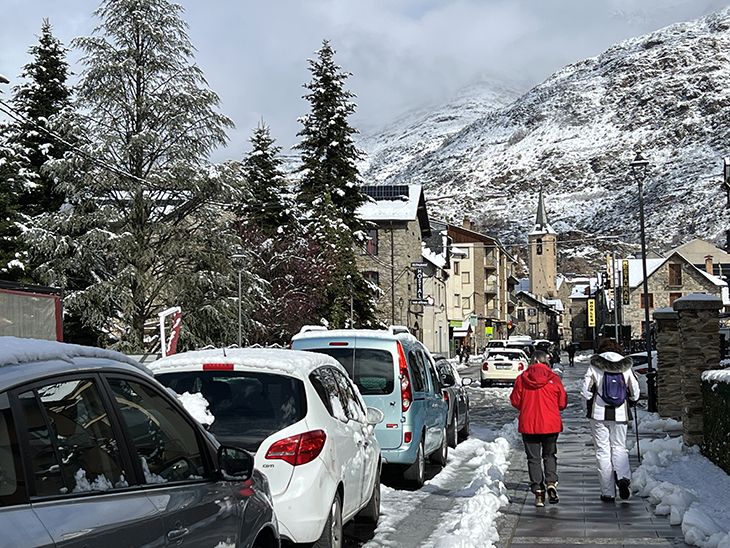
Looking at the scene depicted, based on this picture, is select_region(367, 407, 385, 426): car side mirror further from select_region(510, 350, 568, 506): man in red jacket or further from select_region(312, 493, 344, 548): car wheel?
select_region(510, 350, 568, 506): man in red jacket

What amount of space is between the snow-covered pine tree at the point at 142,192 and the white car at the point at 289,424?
2592cm

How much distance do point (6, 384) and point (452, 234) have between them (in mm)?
96964

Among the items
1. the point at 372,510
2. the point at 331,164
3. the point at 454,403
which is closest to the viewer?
the point at 372,510

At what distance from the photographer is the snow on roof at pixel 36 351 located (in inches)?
114

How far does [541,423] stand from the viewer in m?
9.86

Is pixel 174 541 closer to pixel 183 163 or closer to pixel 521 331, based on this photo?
pixel 183 163

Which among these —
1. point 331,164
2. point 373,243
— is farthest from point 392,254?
point 331,164

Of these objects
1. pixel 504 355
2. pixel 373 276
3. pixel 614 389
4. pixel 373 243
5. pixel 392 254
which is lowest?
pixel 504 355

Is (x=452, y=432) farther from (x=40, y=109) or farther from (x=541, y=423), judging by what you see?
(x=40, y=109)

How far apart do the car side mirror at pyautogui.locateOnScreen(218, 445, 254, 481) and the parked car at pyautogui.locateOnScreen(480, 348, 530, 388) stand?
3243 cm

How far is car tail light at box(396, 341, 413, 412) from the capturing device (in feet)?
35.0

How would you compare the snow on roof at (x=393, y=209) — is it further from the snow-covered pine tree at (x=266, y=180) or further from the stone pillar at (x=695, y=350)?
the stone pillar at (x=695, y=350)

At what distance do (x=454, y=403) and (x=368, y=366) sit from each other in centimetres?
532

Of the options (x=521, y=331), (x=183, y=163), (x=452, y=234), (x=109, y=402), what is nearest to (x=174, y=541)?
(x=109, y=402)
